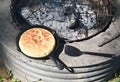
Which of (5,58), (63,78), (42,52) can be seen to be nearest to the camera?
(42,52)

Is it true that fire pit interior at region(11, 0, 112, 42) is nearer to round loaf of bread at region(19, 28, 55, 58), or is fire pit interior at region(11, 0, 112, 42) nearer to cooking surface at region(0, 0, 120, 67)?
cooking surface at region(0, 0, 120, 67)

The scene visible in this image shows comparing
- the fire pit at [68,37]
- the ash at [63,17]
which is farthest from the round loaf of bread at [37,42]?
the ash at [63,17]

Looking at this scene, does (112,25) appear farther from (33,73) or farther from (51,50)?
(33,73)

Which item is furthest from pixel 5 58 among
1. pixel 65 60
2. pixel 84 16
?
pixel 84 16

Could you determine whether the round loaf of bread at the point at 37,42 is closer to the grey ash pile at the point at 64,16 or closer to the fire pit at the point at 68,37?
the fire pit at the point at 68,37

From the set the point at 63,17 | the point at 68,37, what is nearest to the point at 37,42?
the point at 68,37

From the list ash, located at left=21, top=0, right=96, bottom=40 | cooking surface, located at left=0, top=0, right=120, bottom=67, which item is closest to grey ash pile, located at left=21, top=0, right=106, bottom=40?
ash, located at left=21, top=0, right=96, bottom=40
